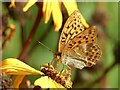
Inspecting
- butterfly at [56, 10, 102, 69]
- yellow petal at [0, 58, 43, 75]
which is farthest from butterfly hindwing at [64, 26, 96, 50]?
yellow petal at [0, 58, 43, 75]

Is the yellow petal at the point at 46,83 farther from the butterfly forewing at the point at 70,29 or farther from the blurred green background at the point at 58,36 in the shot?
the blurred green background at the point at 58,36

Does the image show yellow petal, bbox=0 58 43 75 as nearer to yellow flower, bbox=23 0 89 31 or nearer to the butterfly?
the butterfly

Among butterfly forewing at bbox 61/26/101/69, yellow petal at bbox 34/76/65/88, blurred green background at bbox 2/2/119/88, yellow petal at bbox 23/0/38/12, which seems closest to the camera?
yellow petal at bbox 34/76/65/88

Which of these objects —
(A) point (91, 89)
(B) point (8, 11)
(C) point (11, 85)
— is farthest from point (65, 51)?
(B) point (8, 11)

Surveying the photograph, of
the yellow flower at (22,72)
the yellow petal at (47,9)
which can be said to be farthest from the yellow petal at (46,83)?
the yellow petal at (47,9)

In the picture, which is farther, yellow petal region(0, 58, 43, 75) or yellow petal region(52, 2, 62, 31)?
yellow petal region(52, 2, 62, 31)

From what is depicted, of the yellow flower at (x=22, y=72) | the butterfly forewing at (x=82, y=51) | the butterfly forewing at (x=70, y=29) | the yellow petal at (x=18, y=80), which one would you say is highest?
the butterfly forewing at (x=70, y=29)

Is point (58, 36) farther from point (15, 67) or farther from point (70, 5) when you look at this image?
point (15, 67)

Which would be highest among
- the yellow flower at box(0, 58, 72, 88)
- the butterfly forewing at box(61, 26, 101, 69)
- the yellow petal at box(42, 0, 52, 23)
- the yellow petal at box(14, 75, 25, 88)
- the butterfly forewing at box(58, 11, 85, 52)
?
the yellow petal at box(42, 0, 52, 23)

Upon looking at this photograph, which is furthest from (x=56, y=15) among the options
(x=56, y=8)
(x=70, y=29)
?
(x=70, y=29)
